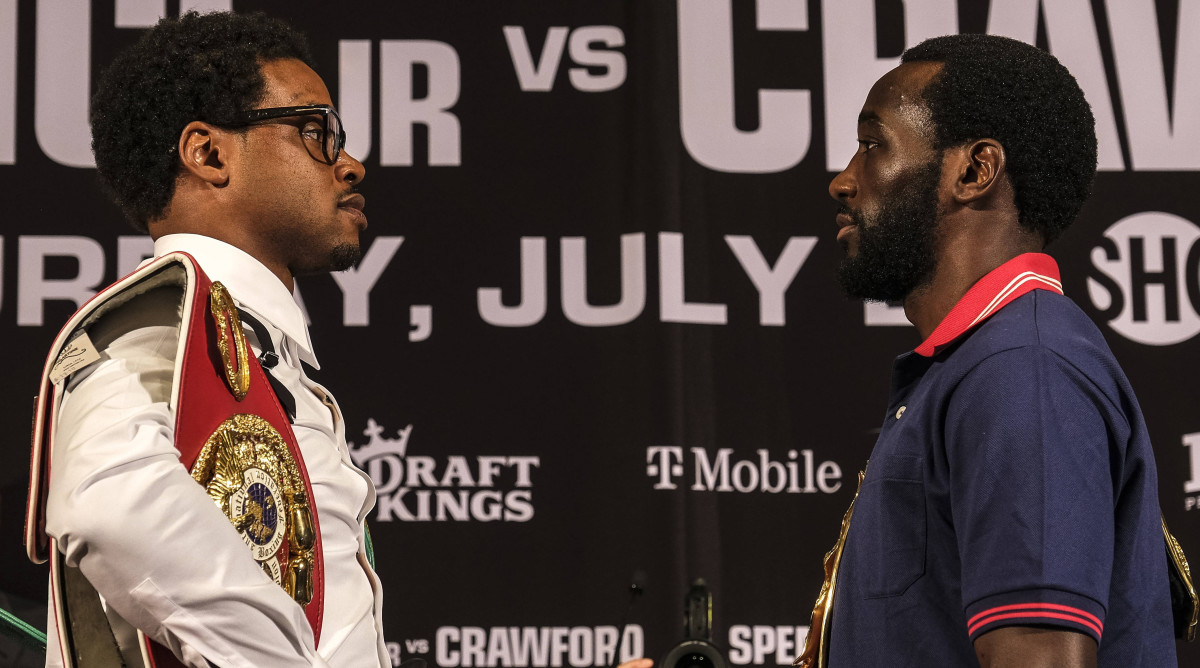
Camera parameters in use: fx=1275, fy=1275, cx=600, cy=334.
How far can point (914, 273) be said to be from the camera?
1.68 m

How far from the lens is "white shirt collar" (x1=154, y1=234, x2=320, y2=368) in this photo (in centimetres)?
176

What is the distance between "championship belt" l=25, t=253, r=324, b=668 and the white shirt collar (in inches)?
9.4

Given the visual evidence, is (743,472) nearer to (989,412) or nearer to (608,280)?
(608,280)

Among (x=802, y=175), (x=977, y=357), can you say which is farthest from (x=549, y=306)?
(x=977, y=357)

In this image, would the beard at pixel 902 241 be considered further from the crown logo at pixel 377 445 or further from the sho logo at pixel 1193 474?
the sho logo at pixel 1193 474

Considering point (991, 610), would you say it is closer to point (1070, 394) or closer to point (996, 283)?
point (1070, 394)

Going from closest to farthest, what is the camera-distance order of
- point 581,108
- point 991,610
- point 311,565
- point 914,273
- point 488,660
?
1. point 991,610
2. point 311,565
3. point 914,273
4. point 488,660
5. point 581,108

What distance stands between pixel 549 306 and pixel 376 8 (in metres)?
0.89

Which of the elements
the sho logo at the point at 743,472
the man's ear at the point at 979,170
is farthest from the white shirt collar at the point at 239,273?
the sho logo at the point at 743,472


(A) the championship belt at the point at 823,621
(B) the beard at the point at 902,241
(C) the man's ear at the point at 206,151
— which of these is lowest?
(A) the championship belt at the point at 823,621

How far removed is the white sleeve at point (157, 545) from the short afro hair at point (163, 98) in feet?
2.01

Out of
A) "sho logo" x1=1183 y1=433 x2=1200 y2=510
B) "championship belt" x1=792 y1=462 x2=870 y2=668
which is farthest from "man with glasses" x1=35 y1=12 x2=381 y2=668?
"sho logo" x1=1183 y1=433 x2=1200 y2=510

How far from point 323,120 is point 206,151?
18 cm

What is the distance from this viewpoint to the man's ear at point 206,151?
1837 millimetres
